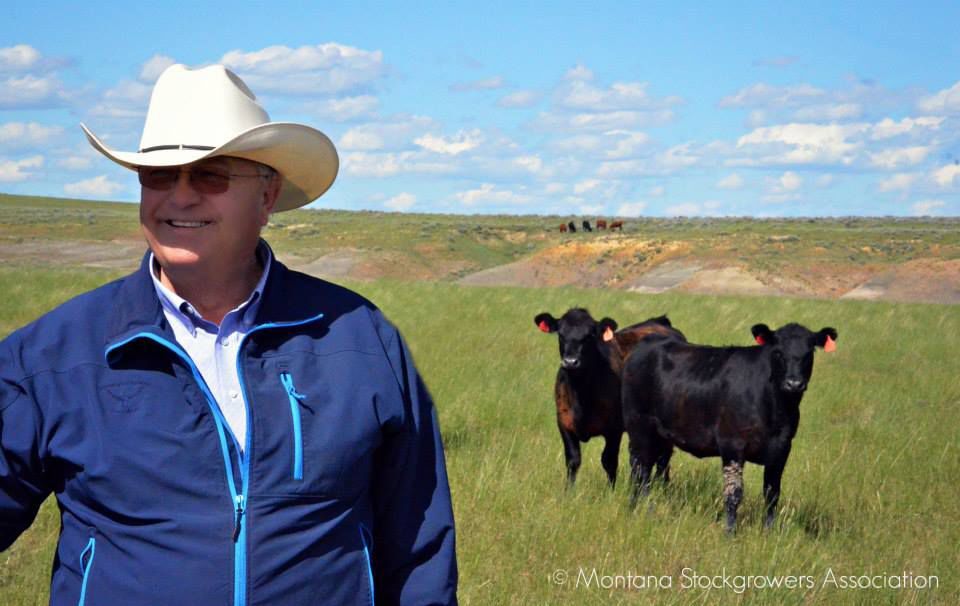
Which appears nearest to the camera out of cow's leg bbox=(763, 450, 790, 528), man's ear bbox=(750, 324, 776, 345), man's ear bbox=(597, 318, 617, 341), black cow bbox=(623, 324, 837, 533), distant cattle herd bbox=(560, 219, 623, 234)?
cow's leg bbox=(763, 450, 790, 528)

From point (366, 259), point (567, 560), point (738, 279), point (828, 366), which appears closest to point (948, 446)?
point (567, 560)

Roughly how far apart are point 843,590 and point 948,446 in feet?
16.8

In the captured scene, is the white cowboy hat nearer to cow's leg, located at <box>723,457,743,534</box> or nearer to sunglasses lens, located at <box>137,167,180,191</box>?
→ sunglasses lens, located at <box>137,167,180,191</box>

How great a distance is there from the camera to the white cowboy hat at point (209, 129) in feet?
9.82

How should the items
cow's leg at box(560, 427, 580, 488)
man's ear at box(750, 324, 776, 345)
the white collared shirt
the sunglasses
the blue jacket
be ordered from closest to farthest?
the blue jacket
the white collared shirt
the sunglasses
man's ear at box(750, 324, 776, 345)
cow's leg at box(560, 427, 580, 488)

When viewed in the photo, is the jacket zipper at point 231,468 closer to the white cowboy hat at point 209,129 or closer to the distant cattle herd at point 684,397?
the white cowboy hat at point 209,129

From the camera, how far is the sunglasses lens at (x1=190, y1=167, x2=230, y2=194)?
120 inches

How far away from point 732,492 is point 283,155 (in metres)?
6.12

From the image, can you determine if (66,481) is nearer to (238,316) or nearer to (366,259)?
(238,316)

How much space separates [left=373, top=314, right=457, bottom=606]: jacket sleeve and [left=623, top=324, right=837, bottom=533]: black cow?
563 centimetres

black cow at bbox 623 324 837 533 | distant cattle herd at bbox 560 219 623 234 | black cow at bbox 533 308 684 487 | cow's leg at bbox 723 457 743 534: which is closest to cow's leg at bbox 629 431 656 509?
black cow at bbox 623 324 837 533

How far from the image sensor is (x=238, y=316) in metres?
3.04

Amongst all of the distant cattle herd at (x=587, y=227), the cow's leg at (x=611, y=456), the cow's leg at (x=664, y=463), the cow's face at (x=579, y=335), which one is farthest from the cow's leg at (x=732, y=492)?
the distant cattle herd at (x=587, y=227)

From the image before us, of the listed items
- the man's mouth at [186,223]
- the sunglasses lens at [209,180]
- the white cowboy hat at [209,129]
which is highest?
the white cowboy hat at [209,129]
